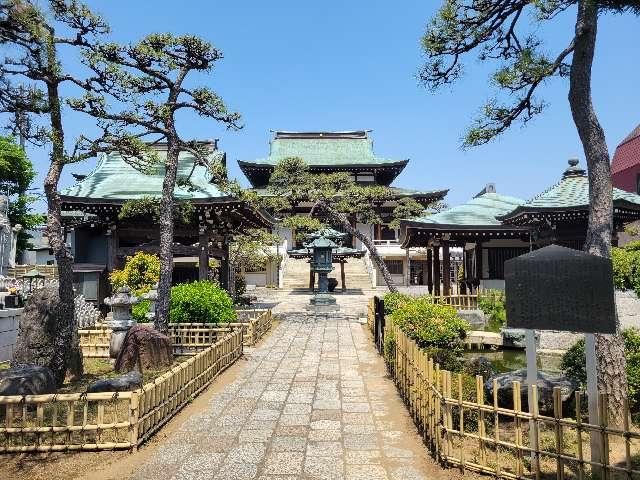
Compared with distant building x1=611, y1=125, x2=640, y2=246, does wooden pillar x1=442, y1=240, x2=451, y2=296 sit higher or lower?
lower

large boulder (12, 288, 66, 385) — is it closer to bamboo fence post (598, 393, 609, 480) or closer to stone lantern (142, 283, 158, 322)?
stone lantern (142, 283, 158, 322)

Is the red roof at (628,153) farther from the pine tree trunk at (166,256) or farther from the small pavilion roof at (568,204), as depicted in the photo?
the pine tree trunk at (166,256)

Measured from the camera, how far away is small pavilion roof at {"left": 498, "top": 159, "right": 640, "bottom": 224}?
13.7 metres

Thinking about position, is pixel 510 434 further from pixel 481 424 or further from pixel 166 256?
pixel 166 256

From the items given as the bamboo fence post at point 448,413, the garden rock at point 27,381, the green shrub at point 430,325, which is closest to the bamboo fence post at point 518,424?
the bamboo fence post at point 448,413

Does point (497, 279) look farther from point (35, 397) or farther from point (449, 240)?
point (35, 397)

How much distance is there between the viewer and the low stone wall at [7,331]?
972cm

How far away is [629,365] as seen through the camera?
607 cm

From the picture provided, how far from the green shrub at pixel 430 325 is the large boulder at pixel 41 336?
6.32 metres

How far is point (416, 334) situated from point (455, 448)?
383 cm

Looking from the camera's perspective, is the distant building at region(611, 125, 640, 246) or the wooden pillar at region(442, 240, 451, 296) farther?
the distant building at region(611, 125, 640, 246)

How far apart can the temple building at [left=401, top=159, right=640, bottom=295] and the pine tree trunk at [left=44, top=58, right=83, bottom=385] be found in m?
12.5

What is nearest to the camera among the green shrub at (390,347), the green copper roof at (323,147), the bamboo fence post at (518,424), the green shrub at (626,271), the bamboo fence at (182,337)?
the bamboo fence post at (518,424)

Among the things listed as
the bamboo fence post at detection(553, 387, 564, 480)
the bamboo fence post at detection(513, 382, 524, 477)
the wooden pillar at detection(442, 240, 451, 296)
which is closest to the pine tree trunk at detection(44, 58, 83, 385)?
the bamboo fence post at detection(513, 382, 524, 477)
